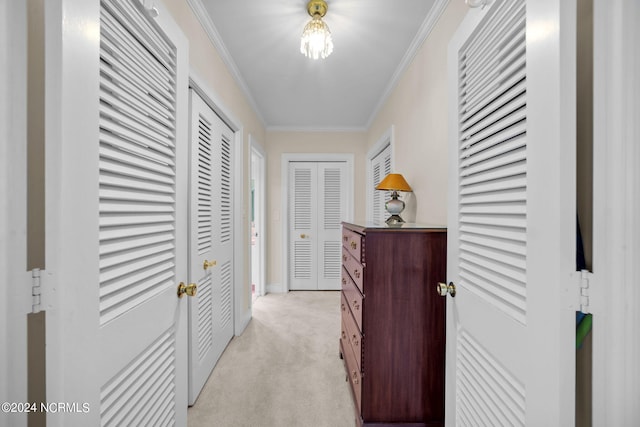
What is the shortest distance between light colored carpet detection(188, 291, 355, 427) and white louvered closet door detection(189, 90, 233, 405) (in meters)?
0.15

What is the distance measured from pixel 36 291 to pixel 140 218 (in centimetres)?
33

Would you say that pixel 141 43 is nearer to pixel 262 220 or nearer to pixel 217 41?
pixel 217 41

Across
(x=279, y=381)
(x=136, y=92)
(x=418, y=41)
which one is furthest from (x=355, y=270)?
(x=418, y=41)

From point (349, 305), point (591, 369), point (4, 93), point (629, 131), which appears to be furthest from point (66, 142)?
point (349, 305)

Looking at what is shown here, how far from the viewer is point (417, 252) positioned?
1.40 meters

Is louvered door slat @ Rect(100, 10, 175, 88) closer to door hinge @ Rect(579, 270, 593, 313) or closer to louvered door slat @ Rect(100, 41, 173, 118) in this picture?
louvered door slat @ Rect(100, 41, 173, 118)

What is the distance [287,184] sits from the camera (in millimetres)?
4316

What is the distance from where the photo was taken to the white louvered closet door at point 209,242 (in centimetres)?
179

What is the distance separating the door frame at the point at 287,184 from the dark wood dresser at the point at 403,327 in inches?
113

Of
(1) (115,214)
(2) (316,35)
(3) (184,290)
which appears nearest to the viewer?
(1) (115,214)

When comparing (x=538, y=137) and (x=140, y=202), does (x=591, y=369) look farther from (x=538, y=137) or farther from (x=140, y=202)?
(x=140, y=202)

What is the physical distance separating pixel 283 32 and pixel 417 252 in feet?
5.70

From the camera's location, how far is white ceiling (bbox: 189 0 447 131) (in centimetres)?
175

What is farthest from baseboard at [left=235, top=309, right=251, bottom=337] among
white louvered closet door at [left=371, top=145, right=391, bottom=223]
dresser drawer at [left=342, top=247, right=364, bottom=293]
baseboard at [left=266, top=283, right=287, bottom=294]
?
white louvered closet door at [left=371, top=145, right=391, bottom=223]
